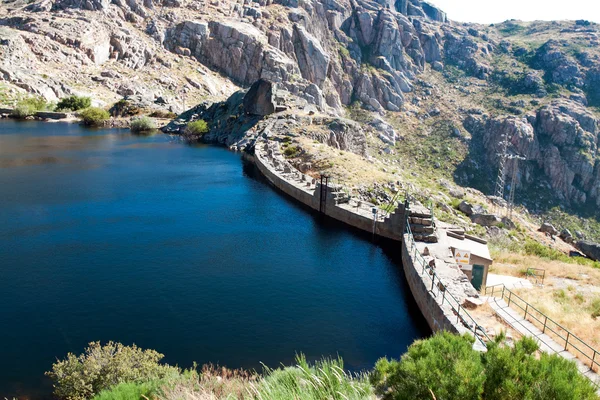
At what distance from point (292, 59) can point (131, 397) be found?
140 m

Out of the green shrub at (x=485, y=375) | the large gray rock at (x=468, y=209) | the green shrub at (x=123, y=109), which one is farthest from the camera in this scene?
the green shrub at (x=123, y=109)

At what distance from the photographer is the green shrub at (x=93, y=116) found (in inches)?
3620

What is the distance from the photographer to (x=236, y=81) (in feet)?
441

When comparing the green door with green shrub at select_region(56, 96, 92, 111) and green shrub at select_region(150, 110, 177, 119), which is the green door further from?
green shrub at select_region(56, 96, 92, 111)

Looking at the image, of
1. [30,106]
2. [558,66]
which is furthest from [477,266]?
[558,66]

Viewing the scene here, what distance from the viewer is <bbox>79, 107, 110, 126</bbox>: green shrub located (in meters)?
91.9

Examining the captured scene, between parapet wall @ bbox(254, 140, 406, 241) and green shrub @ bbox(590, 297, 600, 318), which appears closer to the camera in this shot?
green shrub @ bbox(590, 297, 600, 318)

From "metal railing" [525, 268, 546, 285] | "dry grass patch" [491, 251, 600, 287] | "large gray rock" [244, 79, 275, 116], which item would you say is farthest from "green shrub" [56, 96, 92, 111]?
"metal railing" [525, 268, 546, 285]

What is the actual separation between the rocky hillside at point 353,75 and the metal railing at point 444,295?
1969 inches

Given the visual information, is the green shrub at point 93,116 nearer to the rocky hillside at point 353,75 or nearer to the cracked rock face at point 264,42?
the rocky hillside at point 353,75

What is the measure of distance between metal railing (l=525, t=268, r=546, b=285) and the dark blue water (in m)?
6.23

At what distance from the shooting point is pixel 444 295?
20375 mm

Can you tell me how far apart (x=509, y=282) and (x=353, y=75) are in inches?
5502

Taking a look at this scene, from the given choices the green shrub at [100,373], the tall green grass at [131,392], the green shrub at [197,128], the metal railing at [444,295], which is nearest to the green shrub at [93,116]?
the green shrub at [197,128]
